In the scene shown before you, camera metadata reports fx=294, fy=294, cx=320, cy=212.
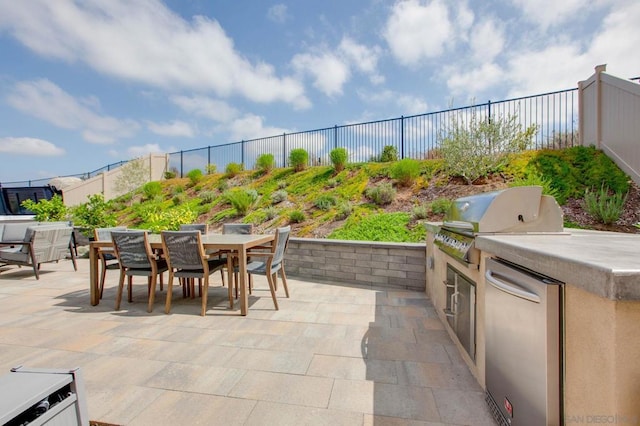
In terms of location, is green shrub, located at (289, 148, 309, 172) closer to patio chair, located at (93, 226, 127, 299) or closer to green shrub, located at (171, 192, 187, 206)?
green shrub, located at (171, 192, 187, 206)

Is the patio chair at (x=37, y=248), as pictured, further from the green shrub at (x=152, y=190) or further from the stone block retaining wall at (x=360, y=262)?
the green shrub at (x=152, y=190)

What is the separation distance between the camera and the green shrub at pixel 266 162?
12812mm

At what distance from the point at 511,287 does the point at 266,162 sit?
1208 centimetres

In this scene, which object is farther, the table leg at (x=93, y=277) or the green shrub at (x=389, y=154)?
the green shrub at (x=389, y=154)

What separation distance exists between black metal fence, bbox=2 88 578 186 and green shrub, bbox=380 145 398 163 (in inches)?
5.6

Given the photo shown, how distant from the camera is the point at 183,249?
364 centimetres

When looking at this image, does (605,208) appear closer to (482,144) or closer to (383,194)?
(482,144)

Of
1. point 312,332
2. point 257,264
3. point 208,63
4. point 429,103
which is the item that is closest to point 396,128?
point 429,103

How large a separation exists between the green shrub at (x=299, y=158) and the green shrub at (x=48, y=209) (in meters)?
7.49

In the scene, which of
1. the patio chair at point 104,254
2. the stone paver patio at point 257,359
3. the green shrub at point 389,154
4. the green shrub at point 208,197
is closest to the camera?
the stone paver patio at point 257,359

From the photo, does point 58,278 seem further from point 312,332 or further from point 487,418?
point 487,418

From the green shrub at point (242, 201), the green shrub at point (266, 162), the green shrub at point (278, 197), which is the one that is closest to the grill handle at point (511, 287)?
the green shrub at point (278, 197)

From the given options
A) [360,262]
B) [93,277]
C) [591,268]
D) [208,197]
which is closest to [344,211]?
[360,262]

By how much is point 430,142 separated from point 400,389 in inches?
346
